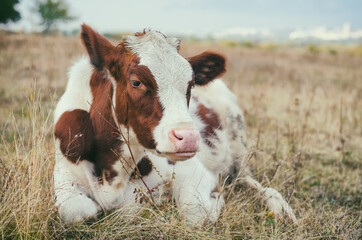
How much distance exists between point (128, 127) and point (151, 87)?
1.49ft

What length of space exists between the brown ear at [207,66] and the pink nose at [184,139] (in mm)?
1150

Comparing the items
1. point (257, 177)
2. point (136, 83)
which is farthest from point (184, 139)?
point (257, 177)

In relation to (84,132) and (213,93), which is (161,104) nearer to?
(84,132)

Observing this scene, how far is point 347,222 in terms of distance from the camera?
333cm

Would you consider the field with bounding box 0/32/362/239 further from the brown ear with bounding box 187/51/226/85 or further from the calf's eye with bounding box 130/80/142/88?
the calf's eye with bounding box 130/80/142/88

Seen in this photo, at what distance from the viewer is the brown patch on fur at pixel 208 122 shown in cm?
416

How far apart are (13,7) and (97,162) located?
31.8 metres

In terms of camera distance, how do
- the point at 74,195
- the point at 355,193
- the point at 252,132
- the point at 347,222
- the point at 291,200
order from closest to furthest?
the point at 74,195 → the point at 347,222 → the point at 291,200 → the point at 355,193 → the point at 252,132

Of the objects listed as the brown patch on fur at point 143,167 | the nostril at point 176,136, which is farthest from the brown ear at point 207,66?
the nostril at point 176,136

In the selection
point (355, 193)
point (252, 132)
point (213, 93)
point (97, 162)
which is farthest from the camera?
point (252, 132)

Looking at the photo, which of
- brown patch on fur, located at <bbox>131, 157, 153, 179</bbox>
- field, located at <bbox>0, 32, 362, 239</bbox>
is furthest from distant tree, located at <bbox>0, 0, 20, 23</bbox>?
brown patch on fur, located at <bbox>131, 157, 153, 179</bbox>

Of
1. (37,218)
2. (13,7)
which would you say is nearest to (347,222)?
(37,218)

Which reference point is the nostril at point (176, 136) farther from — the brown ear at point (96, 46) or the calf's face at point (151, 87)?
the brown ear at point (96, 46)

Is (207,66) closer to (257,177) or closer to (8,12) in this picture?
(257,177)
